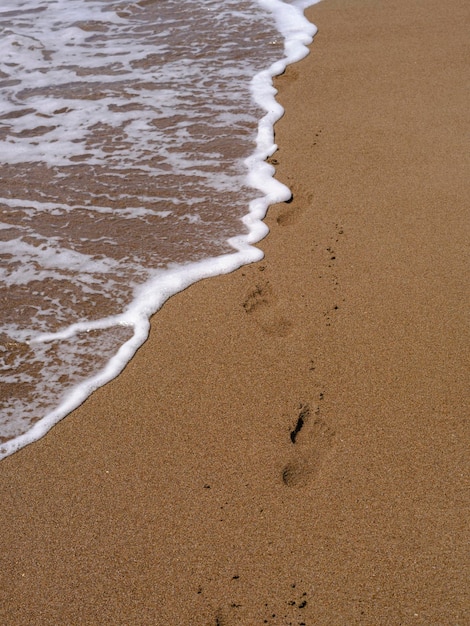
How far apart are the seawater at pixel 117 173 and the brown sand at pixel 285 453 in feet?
0.71

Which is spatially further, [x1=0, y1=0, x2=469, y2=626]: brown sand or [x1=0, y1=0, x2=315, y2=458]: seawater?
[x1=0, y1=0, x2=315, y2=458]: seawater

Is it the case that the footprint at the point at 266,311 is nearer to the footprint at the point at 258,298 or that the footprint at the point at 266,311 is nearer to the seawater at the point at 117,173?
the footprint at the point at 258,298

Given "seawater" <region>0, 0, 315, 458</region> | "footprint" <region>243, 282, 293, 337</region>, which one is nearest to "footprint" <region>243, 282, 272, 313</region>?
"footprint" <region>243, 282, 293, 337</region>

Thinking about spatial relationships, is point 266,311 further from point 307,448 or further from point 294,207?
point 294,207

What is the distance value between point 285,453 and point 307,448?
9cm

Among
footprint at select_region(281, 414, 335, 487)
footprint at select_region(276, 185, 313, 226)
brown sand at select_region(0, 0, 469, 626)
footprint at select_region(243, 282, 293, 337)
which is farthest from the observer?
footprint at select_region(276, 185, 313, 226)

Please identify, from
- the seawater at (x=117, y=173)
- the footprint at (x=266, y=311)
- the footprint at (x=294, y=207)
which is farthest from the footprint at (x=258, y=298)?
the footprint at (x=294, y=207)

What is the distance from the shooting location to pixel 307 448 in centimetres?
243

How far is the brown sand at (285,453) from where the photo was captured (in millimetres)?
2049

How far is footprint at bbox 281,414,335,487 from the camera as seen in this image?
7.70ft

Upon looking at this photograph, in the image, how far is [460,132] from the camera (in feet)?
13.8

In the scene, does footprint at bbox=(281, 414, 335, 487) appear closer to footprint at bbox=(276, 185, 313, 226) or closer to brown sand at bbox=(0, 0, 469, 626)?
brown sand at bbox=(0, 0, 469, 626)

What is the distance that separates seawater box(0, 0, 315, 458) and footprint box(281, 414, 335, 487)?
0.76 m

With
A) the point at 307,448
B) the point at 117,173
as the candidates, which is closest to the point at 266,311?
the point at 307,448
